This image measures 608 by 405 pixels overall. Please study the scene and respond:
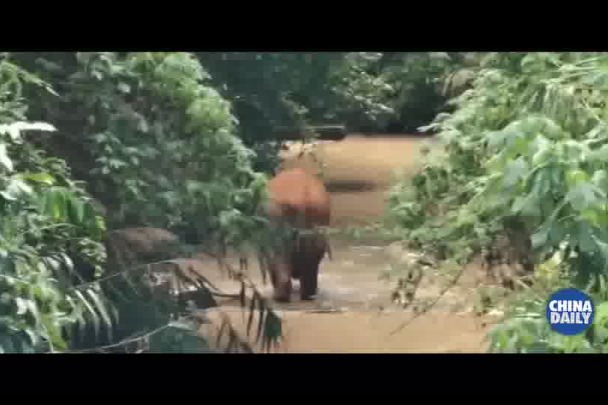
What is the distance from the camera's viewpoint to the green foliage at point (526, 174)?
365 centimetres

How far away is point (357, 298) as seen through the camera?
4.16 meters

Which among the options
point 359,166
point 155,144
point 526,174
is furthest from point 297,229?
point 526,174

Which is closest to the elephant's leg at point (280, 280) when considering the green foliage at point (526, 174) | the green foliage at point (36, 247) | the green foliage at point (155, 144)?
the green foliage at point (155, 144)

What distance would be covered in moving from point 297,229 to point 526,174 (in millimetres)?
840

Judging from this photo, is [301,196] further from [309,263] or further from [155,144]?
[155,144]

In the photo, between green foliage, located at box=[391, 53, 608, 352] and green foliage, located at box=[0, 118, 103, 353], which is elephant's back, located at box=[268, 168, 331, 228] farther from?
green foliage, located at box=[0, 118, 103, 353]

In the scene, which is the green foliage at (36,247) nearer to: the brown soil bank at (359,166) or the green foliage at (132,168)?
the green foliage at (132,168)

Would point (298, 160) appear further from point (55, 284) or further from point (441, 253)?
point (55, 284)

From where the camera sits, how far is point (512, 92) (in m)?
4.12

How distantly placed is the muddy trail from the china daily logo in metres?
0.28

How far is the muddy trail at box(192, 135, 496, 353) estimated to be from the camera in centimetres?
410
